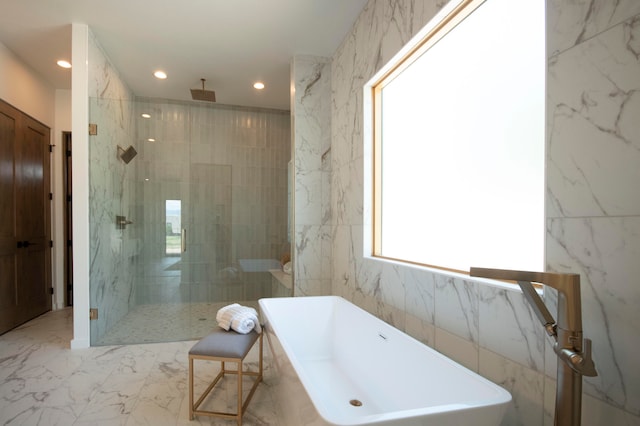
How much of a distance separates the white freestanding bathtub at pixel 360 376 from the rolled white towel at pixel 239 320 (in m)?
0.09

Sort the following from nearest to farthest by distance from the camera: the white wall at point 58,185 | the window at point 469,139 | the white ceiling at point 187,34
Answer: the window at point 469,139
the white ceiling at point 187,34
the white wall at point 58,185

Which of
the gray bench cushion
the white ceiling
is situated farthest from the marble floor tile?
the white ceiling

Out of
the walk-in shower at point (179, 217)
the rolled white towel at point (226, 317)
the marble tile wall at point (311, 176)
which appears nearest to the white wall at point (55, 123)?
the walk-in shower at point (179, 217)

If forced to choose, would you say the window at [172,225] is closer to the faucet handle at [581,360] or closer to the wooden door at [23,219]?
the wooden door at [23,219]

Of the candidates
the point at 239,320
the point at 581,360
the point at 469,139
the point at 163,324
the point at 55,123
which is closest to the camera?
the point at 581,360

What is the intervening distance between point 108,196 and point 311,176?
2.05 m

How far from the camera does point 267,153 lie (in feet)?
13.0

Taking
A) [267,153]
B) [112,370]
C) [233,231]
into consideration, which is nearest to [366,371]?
[112,370]

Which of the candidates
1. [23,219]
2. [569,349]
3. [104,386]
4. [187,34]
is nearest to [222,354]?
[104,386]

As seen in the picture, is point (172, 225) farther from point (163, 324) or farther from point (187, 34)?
point (187, 34)

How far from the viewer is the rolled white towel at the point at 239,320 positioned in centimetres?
220

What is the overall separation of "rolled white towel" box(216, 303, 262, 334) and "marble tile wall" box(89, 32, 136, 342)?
165 cm

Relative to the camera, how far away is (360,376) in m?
1.99

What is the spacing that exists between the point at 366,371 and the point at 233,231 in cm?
237
